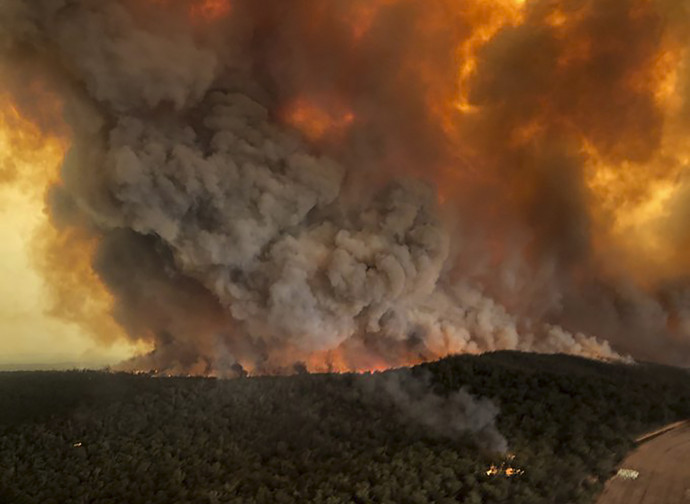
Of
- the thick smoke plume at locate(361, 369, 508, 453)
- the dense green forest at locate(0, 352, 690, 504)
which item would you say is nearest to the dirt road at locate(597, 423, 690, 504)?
the dense green forest at locate(0, 352, 690, 504)

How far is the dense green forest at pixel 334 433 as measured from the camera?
803 inches

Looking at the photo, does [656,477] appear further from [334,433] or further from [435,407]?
[334,433]

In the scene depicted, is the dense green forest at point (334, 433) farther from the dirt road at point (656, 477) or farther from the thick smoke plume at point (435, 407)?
the dirt road at point (656, 477)

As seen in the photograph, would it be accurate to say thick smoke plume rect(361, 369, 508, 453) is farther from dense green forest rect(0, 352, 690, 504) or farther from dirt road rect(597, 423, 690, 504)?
dirt road rect(597, 423, 690, 504)

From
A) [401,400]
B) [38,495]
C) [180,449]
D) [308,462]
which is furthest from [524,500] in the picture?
[38,495]

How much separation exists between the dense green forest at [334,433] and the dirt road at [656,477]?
593 millimetres

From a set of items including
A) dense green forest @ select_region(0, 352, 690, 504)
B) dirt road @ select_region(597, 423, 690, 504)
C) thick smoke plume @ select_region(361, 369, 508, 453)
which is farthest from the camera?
thick smoke plume @ select_region(361, 369, 508, 453)

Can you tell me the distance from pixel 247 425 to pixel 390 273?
53.0 feet

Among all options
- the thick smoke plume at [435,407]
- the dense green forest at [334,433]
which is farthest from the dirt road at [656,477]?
the thick smoke plume at [435,407]

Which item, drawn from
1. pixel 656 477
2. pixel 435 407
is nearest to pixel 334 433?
pixel 435 407

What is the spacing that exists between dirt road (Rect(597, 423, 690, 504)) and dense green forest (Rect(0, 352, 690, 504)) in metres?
0.59

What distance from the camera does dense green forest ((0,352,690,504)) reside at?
2041cm

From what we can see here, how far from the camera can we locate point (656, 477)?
22.7 m

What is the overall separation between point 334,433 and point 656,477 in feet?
42.8
